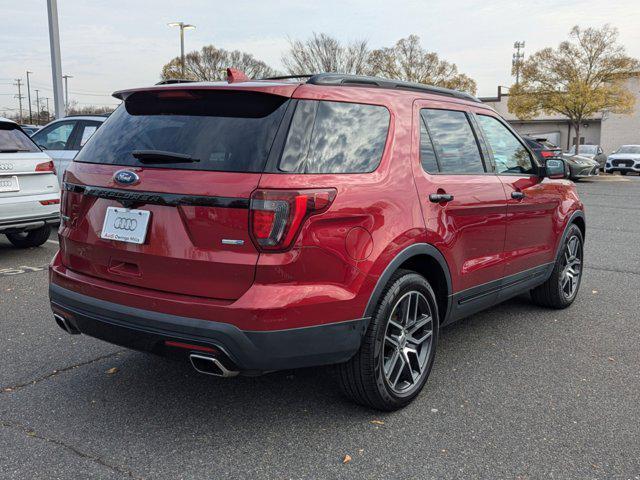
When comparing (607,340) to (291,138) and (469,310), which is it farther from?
(291,138)

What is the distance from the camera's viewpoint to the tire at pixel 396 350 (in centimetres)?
307

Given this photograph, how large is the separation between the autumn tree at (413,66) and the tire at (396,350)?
36.0 meters

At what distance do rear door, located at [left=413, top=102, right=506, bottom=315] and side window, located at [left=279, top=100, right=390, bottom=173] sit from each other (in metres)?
0.36

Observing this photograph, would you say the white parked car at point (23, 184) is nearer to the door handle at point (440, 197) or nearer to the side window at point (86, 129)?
the side window at point (86, 129)

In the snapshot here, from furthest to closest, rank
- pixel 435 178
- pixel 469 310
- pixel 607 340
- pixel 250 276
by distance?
pixel 607 340 → pixel 469 310 → pixel 435 178 → pixel 250 276

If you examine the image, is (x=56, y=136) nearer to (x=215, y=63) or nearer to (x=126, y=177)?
(x=126, y=177)

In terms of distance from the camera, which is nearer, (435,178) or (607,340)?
(435,178)

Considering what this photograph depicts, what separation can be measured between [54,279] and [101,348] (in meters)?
1.06

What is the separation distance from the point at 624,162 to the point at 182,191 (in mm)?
31122

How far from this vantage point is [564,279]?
210 inches

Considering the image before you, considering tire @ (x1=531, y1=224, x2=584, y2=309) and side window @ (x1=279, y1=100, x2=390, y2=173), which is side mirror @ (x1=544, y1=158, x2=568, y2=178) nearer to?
tire @ (x1=531, y1=224, x2=584, y2=309)

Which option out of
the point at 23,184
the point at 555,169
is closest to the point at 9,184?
the point at 23,184

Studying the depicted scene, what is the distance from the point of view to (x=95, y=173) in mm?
3102

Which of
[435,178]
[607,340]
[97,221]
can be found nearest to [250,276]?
[97,221]
